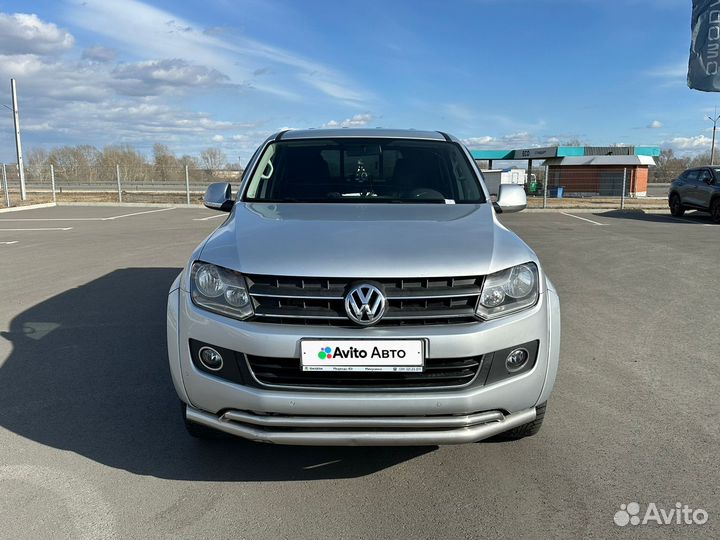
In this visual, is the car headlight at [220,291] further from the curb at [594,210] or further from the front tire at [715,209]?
the curb at [594,210]

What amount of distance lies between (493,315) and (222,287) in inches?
48.6

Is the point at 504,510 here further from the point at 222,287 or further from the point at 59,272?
the point at 59,272

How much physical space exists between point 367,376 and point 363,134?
250 centimetres

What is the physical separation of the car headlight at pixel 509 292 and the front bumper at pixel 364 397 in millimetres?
52

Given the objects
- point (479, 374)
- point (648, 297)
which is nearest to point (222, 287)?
point (479, 374)

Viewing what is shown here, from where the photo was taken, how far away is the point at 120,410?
3506mm

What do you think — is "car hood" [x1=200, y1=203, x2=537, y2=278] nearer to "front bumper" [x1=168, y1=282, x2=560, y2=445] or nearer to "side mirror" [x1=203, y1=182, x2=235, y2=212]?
"front bumper" [x1=168, y1=282, x2=560, y2=445]

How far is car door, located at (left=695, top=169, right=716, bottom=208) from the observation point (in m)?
16.9

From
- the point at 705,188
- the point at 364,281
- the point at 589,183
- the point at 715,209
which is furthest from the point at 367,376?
the point at 589,183

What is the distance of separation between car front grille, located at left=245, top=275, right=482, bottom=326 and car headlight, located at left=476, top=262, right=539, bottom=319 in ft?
0.18

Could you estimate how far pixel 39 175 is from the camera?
2808 centimetres

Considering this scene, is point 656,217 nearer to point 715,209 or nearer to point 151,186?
point 715,209

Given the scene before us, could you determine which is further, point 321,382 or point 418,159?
point 418,159

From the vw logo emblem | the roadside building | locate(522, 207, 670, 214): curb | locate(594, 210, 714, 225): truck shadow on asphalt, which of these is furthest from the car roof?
the roadside building
